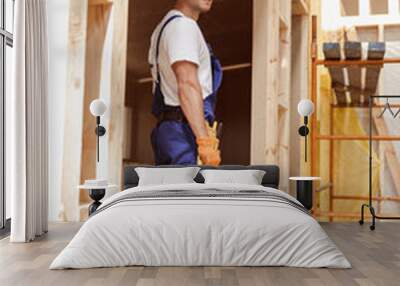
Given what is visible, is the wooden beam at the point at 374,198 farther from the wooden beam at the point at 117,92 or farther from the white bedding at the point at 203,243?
the white bedding at the point at 203,243

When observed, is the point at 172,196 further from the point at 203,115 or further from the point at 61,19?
the point at 61,19

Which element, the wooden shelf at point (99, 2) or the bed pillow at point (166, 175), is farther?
the wooden shelf at point (99, 2)

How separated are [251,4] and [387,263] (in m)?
3.50

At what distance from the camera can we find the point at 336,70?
6.34 meters

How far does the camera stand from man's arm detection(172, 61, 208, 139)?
6254mm

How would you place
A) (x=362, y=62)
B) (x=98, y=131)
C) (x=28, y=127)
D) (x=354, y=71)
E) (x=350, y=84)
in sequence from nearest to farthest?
(x=28, y=127), (x=362, y=62), (x=98, y=131), (x=354, y=71), (x=350, y=84)

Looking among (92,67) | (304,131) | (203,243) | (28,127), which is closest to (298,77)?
(304,131)

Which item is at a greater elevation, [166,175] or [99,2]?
[99,2]

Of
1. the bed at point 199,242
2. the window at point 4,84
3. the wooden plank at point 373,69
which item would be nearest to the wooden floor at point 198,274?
the bed at point 199,242

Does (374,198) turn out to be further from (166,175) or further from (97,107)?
(97,107)

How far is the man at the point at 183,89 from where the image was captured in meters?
6.27

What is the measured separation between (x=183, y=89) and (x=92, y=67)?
109 cm

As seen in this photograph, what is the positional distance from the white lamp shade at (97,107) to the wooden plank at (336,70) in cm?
243

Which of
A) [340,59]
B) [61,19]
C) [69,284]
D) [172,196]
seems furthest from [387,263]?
[61,19]
